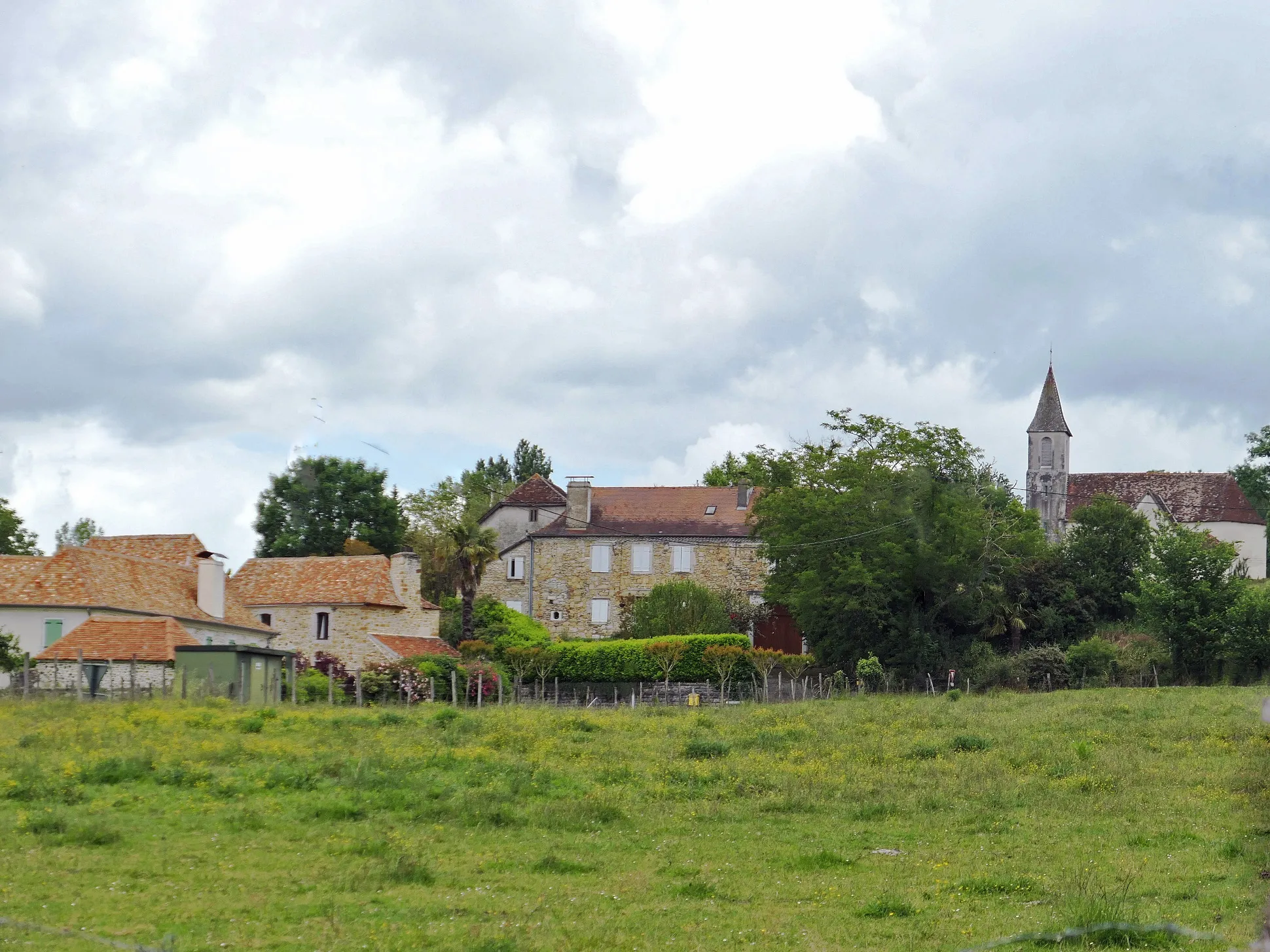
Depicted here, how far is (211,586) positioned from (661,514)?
27605 mm

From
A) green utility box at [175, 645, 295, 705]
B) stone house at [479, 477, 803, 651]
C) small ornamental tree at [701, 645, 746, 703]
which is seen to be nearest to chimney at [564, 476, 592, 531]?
stone house at [479, 477, 803, 651]

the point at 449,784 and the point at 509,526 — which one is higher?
the point at 509,526

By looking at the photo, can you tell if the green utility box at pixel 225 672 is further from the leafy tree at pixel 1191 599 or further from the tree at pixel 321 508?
the tree at pixel 321 508

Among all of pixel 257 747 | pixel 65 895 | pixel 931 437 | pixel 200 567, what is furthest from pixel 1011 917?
pixel 931 437

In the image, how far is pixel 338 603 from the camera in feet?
180

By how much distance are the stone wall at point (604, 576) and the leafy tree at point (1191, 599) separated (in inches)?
881

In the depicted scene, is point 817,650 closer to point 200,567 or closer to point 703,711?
point 703,711

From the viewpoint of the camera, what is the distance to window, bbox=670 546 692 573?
69938 mm

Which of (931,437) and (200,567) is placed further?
(931,437)

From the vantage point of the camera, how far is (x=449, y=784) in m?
19.4

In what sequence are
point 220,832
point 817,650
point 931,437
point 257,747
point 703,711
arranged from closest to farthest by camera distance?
1. point 220,832
2. point 257,747
3. point 703,711
4. point 817,650
5. point 931,437

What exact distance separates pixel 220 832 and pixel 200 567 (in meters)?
37.3

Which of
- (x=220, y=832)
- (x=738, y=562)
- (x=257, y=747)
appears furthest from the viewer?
(x=738, y=562)

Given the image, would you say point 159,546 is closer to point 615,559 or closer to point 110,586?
point 110,586
